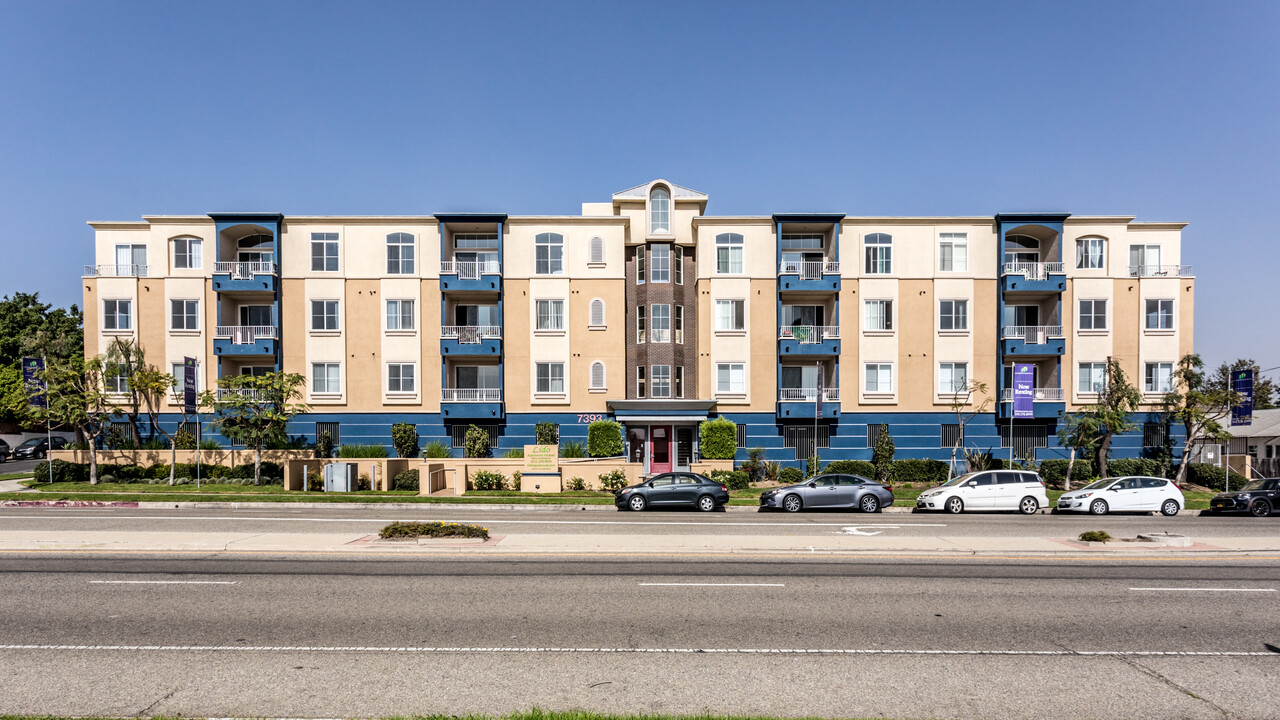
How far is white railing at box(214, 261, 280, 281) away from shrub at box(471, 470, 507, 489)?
57.4 feet

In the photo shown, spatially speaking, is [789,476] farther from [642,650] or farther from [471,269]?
[642,650]

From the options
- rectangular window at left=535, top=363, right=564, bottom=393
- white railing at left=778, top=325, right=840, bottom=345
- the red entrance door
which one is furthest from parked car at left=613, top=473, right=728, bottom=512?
white railing at left=778, top=325, right=840, bottom=345

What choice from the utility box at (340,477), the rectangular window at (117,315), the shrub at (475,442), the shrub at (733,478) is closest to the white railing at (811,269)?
the shrub at (733,478)

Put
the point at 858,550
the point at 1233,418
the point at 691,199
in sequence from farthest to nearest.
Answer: the point at 691,199 → the point at 1233,418 → the point at 858,550

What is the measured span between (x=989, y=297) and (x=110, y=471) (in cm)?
4779

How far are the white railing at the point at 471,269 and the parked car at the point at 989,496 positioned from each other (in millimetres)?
25517

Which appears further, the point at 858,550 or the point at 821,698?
the point at 858,550

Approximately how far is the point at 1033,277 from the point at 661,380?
70.5 ft

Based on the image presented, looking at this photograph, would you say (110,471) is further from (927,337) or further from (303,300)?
(927,337)

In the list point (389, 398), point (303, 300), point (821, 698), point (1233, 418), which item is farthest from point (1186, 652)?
point (303, 300)

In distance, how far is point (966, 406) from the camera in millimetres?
39000

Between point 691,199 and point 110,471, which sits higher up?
point 691,199

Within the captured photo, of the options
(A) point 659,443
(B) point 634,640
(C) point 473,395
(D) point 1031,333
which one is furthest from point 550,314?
(B) point 634,640

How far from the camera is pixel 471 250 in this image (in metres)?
40.1
